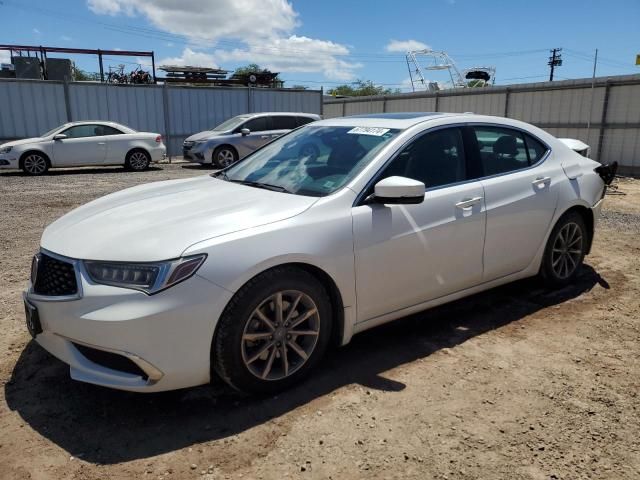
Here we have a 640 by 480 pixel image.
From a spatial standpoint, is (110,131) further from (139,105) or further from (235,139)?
(139,105)

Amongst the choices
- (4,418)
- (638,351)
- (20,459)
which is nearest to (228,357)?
(20,459)

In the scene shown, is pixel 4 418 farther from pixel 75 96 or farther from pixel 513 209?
pixel 75 96

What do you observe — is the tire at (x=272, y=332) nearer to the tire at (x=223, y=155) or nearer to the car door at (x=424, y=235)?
the car door at (x=424, y=235)

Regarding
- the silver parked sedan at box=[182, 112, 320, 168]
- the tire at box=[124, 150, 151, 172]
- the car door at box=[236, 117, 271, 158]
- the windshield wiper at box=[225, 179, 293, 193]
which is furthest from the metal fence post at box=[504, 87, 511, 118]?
the windshield wiper at box=[225, 179, 293, 193]

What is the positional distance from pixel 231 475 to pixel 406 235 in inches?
69.0

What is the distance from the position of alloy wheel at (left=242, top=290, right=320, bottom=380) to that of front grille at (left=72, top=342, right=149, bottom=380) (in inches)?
21.7

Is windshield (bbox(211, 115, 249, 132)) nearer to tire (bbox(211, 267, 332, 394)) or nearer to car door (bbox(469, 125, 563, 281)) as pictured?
car door (bbox(469, 125, 563, 281))

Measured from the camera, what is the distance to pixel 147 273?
2.60 m

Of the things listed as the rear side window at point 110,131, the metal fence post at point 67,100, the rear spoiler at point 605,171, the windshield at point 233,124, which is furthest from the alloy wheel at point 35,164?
the rear spoiler at point 605,171

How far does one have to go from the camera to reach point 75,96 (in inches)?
697

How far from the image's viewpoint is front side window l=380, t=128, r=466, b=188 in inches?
139

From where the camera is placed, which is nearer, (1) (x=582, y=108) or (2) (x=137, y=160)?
(2) (x=137, y=160)

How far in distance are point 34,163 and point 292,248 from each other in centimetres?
1294

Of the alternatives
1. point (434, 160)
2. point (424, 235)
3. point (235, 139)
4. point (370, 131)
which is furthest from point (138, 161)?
point (424, 235)
